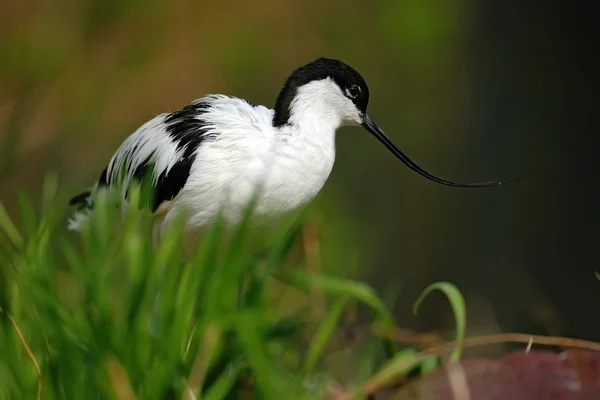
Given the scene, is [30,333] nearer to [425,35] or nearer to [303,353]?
[303,353]

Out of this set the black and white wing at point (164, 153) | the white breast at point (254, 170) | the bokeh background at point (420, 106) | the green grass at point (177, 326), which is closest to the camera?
the green grass at point (177, 326)

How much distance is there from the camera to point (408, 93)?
3.46 meters

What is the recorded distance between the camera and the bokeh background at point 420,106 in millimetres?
2824

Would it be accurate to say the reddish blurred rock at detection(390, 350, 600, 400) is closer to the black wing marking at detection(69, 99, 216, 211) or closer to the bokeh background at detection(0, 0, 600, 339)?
the black wing marking at detection(69, 99, 216, 211)

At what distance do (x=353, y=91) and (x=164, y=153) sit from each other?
1.14 feet

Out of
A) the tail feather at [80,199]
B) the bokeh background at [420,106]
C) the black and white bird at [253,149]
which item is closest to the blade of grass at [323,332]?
the black and white bird at [253,149]

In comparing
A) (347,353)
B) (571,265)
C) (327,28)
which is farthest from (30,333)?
(327,28)

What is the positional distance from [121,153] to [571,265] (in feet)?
4.94

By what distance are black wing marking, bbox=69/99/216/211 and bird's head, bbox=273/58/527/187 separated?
141 millimetres

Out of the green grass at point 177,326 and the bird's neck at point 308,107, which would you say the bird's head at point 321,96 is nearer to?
the bird's neck at point 308,107

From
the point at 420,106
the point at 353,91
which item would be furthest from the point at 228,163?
the point at 420,106

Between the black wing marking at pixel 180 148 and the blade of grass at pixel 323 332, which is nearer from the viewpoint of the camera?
the blade of grass at pixel 323 332

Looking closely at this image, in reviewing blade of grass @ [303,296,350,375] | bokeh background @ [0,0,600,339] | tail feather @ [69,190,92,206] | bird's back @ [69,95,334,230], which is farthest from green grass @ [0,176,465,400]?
bokeh background @ [0,0,600,339]

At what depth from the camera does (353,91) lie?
1704 millimetres
